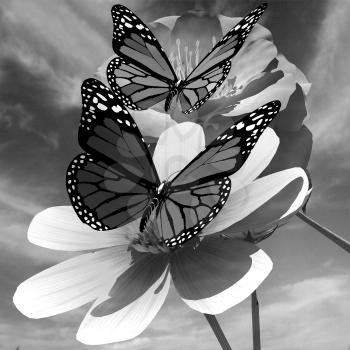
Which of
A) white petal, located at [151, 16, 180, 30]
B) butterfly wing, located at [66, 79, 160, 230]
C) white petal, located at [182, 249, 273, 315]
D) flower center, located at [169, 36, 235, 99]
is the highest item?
white petal, located at [151, 16, 180, 30]

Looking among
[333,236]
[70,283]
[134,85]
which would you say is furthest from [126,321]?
[134,85]

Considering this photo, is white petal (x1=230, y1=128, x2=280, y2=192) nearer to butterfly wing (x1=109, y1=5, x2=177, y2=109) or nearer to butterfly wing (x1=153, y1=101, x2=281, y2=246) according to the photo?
butterfly wing (x1=153, y1=101, x2=281, y2=246)

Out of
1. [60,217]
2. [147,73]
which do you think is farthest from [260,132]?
[147,73]

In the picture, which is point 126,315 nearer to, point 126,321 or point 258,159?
point 126,321

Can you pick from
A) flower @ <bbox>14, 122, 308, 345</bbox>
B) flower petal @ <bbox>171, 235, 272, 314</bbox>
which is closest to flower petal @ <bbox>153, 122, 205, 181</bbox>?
flower @ <bbox>14, 122, 308, 345</bbox>

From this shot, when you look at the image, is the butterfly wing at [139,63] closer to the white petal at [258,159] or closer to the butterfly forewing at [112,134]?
the butterfly forewing at [112,134]

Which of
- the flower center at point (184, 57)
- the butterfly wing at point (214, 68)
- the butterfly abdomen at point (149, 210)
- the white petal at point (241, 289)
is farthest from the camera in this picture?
the flower center at point (184, 57)

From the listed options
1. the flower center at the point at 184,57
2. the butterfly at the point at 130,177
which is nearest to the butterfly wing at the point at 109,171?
the butterfly at the point at 130,177
